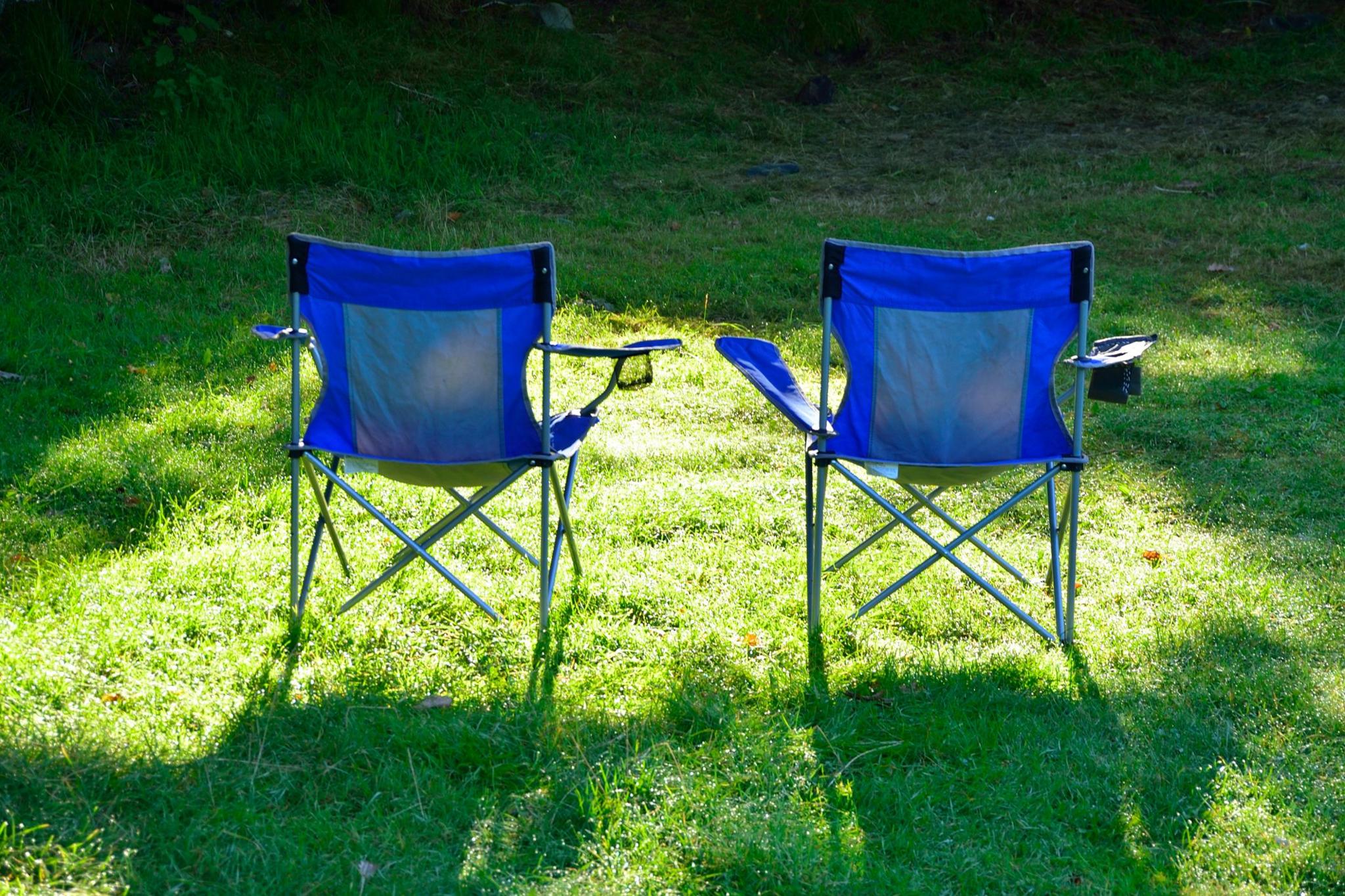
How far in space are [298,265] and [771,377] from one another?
53.6 inches

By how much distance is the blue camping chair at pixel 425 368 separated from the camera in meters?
3.32

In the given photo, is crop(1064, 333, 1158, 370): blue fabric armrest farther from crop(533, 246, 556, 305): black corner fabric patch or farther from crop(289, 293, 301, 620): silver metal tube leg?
crop(289, 293, 301, 620): silver metal tube leg

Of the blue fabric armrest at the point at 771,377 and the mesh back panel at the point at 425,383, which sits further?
the blue fabric armrest at the point at 771,377

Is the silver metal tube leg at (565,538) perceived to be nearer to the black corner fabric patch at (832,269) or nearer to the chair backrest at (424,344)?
the chair backrest at (424,344)

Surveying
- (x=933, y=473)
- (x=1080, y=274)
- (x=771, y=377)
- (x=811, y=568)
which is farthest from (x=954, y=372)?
(x=811, y=568)

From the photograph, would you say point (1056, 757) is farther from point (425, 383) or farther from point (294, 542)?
point (294, 542)

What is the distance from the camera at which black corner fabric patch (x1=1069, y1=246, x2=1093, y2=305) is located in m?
3.28

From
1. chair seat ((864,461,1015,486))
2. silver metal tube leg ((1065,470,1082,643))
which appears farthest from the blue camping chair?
silver metal tube leg ((1065,470,1082,643))

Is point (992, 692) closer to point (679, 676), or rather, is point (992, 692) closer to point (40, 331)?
point (679, 676)

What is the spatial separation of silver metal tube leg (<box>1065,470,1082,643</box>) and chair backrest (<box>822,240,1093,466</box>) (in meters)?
0.10

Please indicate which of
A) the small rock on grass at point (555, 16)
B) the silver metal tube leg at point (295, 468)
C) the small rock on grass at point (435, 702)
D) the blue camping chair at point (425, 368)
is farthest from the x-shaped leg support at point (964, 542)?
the small rock on grass at point (555, 16)

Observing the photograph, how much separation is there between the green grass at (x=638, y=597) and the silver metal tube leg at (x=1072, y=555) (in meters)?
0.09

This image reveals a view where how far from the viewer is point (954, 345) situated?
11.2 ft

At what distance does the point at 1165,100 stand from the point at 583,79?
5138 mm
